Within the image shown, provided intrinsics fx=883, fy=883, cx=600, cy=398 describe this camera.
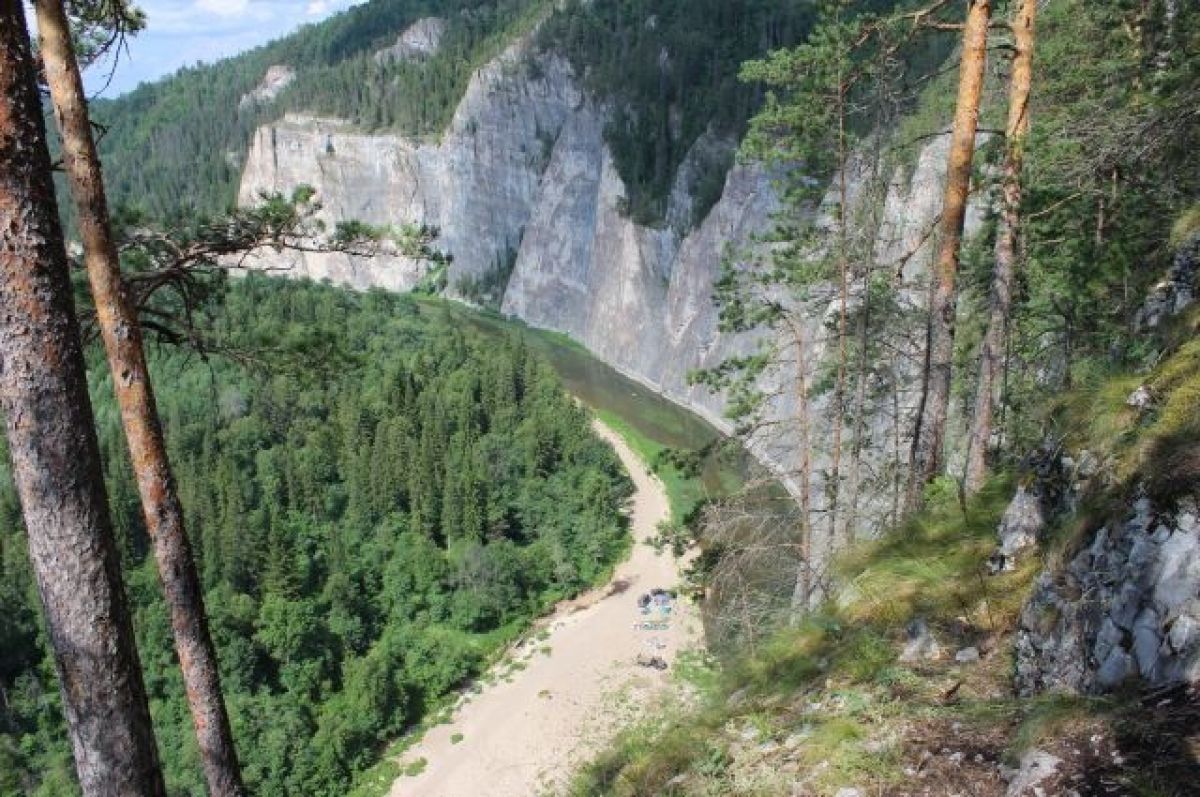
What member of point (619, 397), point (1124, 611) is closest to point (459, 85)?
point (619, 397)

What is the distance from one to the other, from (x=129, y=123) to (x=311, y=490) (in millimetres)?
137670

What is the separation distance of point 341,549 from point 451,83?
73.6m

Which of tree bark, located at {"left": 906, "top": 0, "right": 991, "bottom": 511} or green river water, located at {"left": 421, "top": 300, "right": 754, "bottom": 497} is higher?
tree bark, located at {"left": 906, "top": 0, "right": 991, "bottom": 511}

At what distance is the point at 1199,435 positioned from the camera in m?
3.73

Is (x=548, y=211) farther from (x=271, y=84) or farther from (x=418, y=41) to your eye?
(x=271, y=84)

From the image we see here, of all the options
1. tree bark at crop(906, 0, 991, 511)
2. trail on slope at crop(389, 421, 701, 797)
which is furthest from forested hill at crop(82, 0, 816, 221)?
tree bark at crop(906, 0, 991, 511)

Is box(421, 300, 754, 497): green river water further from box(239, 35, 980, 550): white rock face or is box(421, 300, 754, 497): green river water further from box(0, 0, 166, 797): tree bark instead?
box(0, 0, 166, 797): tree bark

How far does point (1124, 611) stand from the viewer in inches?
139

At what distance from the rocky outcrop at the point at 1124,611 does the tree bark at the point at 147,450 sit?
4.32m

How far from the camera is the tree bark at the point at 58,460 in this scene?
316 cm

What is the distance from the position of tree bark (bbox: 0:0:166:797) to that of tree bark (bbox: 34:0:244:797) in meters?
1.68

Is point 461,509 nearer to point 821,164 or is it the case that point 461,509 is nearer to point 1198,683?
point 821,164

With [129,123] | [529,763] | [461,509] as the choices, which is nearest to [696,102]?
[461,509]

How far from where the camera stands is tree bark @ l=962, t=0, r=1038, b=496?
775cm
